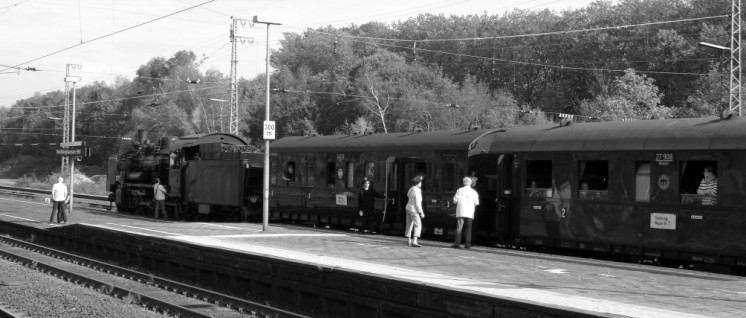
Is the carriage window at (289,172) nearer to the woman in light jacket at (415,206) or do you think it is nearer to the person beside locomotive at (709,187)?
the woman in light jacket at (415,206)

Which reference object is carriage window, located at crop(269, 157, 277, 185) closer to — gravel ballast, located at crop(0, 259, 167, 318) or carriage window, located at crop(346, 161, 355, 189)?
carriage window, located at crop(346, 161, 355, 189)

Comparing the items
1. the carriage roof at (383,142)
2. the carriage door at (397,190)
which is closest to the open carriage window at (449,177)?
the carriage roof at (383,142)

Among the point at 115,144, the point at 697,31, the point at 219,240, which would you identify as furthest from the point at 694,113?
the point at 115,144

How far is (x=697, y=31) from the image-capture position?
58.2 m

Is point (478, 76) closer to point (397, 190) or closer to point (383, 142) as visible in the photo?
point (383, 142)

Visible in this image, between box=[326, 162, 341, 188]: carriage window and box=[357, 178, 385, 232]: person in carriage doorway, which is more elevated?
box=[326, 162, 341, 188]: carriage window

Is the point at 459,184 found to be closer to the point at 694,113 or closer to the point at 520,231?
the point at 520,231

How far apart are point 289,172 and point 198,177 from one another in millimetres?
4771

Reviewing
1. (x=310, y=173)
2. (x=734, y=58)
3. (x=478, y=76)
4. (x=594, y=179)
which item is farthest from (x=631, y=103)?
(x=594, y=179)

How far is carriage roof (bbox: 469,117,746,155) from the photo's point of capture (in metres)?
15.3

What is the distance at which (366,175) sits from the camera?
2461 cm

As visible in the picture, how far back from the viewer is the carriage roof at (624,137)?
601 inches

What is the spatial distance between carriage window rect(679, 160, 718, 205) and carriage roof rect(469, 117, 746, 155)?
0.33 m

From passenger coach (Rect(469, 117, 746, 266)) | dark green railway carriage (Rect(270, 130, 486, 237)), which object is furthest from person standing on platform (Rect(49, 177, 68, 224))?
passenger coach (Rect(469, 117, 746, 266))
